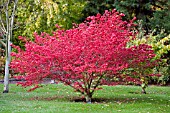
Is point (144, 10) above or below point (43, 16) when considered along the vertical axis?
above

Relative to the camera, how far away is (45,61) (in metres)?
9.54

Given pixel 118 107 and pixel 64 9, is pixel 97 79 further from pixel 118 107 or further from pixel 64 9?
pixel 64 9

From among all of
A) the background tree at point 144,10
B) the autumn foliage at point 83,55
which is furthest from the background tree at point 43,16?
the autumn foliage at point 83,55

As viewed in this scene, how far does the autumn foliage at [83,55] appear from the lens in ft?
30.5

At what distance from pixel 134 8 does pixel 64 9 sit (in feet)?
17.9

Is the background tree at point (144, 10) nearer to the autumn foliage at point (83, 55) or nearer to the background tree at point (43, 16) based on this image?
the background tree at point (43, 16)

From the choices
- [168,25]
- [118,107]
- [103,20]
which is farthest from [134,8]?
[118,107]

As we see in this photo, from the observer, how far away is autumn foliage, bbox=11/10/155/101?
929cm

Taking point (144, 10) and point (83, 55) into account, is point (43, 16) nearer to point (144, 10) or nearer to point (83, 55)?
point (144, 10)

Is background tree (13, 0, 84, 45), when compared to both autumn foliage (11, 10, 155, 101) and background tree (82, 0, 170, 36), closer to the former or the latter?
background tree (82, 0, 170, 36)

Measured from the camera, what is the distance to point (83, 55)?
31.3 feet

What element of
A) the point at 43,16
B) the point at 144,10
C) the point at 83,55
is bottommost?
the point at 83,55

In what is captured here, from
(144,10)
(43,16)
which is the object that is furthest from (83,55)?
(144,10)

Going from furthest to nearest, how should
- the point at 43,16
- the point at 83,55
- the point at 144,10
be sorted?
the point at 144,10, the point at 43,16, the point at 83,55
